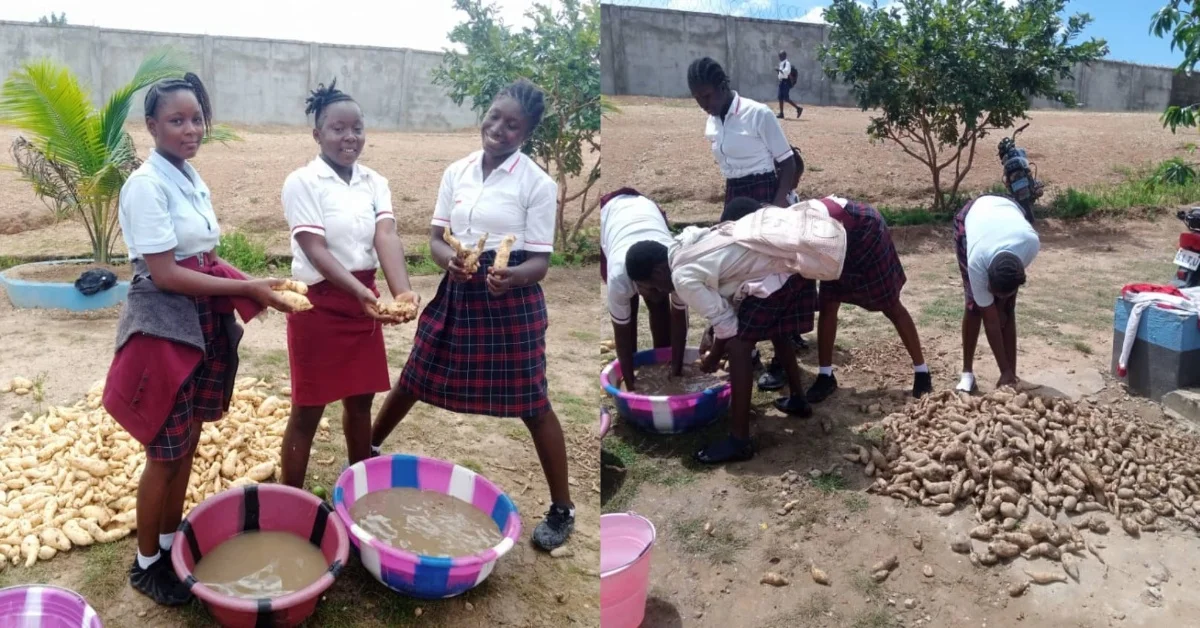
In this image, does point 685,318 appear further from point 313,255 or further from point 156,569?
point 156,569

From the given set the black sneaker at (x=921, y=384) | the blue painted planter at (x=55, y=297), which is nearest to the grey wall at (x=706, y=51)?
the blue painted planter at (x=55, y=297)

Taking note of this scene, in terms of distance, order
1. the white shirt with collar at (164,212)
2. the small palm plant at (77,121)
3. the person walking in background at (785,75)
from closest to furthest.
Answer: the white shirt with collar at (164,212), the small palm plant at (77,121), the person walking in background at (785,75)

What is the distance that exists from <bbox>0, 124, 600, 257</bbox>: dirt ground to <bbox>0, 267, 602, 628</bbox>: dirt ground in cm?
202

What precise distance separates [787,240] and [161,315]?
186 centimetres

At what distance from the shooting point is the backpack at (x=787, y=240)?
2.96 m

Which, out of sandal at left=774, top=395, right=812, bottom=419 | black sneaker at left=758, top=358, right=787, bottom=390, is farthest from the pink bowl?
black sneaker at left=758, top=358, right=787, bottom=390

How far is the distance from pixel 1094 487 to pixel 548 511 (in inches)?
66.2

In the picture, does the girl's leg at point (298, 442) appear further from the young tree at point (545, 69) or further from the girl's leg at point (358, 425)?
the young tree at point (545, 69)

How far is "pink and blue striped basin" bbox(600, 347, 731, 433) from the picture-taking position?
322 centimetres

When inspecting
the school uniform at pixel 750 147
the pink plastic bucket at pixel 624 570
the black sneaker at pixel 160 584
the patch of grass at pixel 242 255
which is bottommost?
the black sneaker at pixel 160 584

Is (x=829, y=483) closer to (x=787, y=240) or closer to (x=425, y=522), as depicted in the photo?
(x=787, y=240)

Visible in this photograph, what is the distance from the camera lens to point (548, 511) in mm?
2695

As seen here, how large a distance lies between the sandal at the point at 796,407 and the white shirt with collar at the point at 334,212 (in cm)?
179

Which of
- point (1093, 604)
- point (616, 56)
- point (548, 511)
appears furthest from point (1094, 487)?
point (616, 56)
